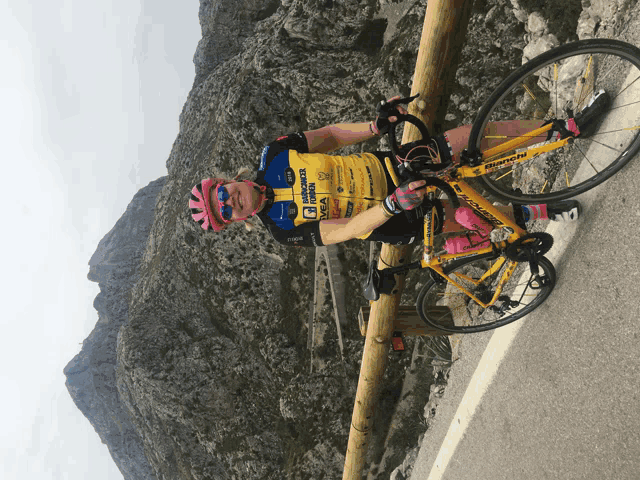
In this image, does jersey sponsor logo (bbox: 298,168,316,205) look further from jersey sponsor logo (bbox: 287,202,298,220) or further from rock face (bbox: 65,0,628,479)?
rock face (bbox: 65,0,628,479)

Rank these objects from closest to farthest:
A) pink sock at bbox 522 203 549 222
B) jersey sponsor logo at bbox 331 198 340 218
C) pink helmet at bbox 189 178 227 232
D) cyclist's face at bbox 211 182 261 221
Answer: cyclist's face at bbox 211 182 261 221
pink helmet at bbox 189 178 227 232
jersey sponsor logo at bbox 331 198 340 218
pink sock at bbox 522 203 549 222

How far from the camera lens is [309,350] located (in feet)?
35.9

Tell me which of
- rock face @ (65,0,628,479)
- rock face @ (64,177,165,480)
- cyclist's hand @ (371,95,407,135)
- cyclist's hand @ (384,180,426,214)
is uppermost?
cyclist's hand @ (371,95,407,135)

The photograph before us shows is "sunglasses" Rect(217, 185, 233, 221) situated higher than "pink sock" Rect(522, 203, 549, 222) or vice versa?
"pink sock" Rect(522, 203, 549, 222)

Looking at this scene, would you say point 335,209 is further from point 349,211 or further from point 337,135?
point 337,135

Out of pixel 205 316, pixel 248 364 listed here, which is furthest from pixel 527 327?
pixel 205 316

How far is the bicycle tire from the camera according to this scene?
474 centimetres

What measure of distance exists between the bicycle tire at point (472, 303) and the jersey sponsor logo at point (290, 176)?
233 cm

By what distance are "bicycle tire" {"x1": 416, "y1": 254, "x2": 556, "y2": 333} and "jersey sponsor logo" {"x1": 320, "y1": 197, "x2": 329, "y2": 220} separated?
70.4 inches

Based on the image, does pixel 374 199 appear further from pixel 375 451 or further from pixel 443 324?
pixel 375 451

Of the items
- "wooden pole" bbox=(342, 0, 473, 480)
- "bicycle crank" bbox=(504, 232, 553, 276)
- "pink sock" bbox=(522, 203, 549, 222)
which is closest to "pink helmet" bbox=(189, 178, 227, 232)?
"wooden pole" bbox=(342, 0, 473, 480)

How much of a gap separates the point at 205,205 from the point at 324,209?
4.70 feet

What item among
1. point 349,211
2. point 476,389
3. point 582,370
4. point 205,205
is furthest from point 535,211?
point 205,205

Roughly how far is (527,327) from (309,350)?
23.2ft
